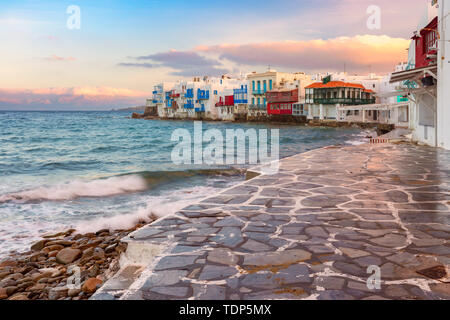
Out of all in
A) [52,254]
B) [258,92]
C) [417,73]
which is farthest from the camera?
[258,92]

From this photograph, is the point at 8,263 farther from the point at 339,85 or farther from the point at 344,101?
the point at 339,85

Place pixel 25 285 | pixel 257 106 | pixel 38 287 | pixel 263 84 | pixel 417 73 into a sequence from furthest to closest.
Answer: pixel 257 106 < pixel 263 84 < pixel 417 73 < pixel 25 285 < pixel 38 287

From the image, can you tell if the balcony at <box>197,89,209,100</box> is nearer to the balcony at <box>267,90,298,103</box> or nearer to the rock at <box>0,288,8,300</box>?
the balcony at <box>267,90,298,103</box>

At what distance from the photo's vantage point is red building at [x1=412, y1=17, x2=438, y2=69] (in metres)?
14.8

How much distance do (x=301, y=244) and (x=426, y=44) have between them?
1647 centimetres

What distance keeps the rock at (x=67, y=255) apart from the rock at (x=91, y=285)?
1.53 meters

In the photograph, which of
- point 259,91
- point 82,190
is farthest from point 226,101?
point 82,190

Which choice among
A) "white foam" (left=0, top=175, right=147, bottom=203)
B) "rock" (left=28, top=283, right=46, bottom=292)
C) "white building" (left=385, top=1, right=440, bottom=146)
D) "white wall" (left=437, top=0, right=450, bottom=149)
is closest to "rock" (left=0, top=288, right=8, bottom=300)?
"rock" (left=28, top=283, right=46, bottom=292)

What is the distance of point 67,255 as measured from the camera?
6438 mm

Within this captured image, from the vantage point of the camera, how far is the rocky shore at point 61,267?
498 cm

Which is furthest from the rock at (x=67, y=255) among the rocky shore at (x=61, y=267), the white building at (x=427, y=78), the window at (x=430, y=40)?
the window at (x=430, y=40)

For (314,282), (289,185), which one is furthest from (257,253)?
(289,185)

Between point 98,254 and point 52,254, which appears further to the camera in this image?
point 52,254
